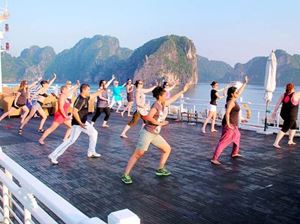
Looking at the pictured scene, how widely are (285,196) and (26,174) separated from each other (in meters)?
3.84

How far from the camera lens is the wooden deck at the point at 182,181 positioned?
14.2 feet

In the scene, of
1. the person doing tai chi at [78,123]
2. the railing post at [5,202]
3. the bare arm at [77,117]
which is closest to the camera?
the railing post at [5,202]

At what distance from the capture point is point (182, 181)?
5637mm

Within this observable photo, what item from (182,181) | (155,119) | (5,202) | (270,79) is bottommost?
(182,181)

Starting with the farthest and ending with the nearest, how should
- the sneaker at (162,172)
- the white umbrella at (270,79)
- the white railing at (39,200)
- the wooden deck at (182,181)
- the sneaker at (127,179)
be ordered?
1. the white umbrella at (270,79)
2. the sneaker at (162,172)
3. the sneaker at (127,179)
4. the wooden deck at (182,181)
5. the white railing at (39,200)

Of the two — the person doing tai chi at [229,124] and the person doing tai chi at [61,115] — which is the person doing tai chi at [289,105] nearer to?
the person doing tai chi at [229,124]

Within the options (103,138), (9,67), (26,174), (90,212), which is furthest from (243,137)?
(9,67)

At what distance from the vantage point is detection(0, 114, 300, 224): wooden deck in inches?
171

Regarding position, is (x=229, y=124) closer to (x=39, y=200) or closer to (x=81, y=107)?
(x=81, y=107)

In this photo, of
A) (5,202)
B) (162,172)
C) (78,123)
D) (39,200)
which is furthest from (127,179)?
(39,200)

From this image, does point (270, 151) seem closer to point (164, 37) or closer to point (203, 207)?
point (203, 207)

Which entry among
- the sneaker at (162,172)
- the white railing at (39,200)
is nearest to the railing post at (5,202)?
the white railing at (39,200)

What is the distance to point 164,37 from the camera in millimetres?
191750

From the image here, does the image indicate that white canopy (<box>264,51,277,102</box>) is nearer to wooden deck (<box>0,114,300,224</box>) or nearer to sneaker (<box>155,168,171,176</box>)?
wooden deck (<box>0,114,300,224</box>)
